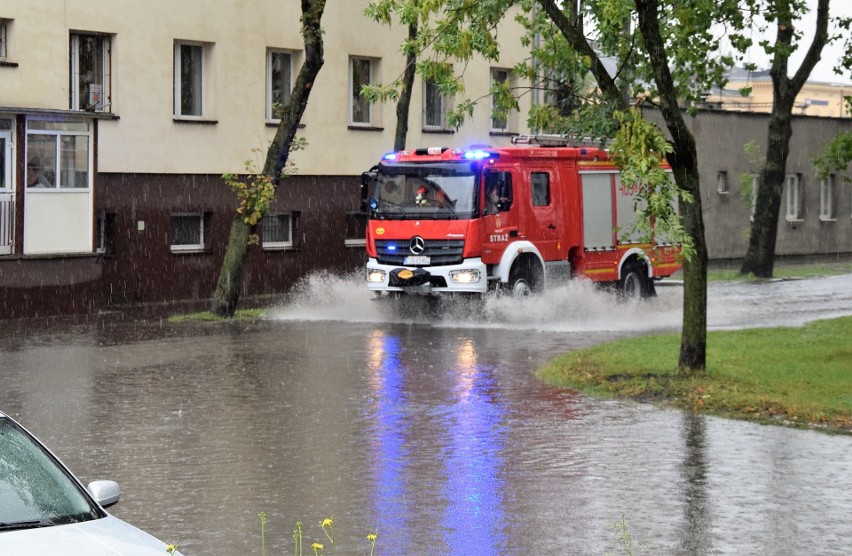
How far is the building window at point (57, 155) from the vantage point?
28078 millimetres

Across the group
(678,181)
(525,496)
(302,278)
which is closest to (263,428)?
(525,496)

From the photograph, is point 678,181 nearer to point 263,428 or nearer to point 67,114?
point 263,428

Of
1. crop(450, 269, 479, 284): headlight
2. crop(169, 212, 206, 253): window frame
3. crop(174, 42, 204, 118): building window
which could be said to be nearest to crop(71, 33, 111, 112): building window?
crop(174, 42, 204, 118): building window

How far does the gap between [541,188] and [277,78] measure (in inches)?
353

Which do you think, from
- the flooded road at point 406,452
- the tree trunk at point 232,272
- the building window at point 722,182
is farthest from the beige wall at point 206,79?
the building window at point 722,182

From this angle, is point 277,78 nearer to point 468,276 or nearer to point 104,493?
point 468,276

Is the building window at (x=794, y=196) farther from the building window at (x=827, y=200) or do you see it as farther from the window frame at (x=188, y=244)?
the window frame at (x=188, y=244)

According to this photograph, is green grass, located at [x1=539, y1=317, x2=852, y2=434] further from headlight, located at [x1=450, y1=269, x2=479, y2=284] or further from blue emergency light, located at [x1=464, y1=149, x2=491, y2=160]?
Answer: blue emergency light, located at [x1=464, y1=149, x2=491, y2=160]

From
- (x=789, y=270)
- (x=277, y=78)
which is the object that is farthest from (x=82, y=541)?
(x=789, y=270)

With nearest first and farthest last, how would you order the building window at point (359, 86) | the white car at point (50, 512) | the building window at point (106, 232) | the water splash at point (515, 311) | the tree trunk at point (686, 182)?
the white car at point (50, 512)
the tree trunk at point (686, 182)
the water splash at point (515, 311)
the building window at point (106, 232)
the building window at point (359, 86)

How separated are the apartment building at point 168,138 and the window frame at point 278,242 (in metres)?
0.04

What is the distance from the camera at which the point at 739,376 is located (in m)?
17.2

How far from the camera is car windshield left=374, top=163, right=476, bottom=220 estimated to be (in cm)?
2628

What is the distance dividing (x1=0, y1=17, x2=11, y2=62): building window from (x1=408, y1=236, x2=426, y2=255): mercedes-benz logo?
8065mm
